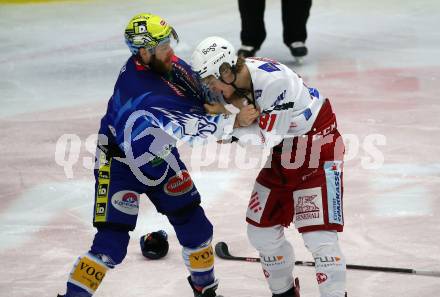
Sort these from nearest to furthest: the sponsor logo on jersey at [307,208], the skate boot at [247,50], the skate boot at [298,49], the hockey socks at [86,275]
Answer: the sponsor logo on jersey at [307,208] → the hockey socks at [86,275] → the skate boot at [298,49] → the skate boot at [247,50]

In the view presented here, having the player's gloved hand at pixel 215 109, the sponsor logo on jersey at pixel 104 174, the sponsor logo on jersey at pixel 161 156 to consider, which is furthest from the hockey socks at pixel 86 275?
the player's gloved hand at pixel 215 109

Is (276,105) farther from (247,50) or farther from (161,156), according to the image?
(247,50)

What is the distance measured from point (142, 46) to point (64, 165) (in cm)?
259

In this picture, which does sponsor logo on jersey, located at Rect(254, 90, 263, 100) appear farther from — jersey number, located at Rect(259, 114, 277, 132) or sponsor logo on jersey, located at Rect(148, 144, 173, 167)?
sponsor logo on jersey, located at Rect(148, 144, 173, 167)

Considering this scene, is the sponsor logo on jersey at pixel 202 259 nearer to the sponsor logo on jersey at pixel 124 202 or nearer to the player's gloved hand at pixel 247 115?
the sponsor logo on jersey at pixel 124 202

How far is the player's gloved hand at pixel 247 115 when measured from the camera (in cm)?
395

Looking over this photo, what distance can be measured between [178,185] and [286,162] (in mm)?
491

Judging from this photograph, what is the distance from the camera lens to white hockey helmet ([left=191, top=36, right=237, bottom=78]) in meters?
3.87

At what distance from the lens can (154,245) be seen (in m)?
5.01

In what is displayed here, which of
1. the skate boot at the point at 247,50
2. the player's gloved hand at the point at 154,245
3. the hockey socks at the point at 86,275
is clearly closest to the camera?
the hockey socks at the point at 86,275

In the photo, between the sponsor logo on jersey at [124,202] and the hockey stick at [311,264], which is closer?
the sponsor logo on jersey at [124,202]

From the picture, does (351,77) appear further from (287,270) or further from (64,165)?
(287,270)

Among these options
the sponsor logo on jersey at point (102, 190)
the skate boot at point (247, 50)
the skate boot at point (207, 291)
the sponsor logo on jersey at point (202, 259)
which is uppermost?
the sponsor logo on jersey at point (102, 190)

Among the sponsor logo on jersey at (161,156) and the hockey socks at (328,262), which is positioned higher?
→ the sponsor logo on jersey at (161,156)
